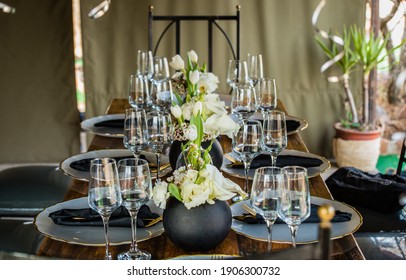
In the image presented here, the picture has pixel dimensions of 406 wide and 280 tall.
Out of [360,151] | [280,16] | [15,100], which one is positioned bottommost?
[360,151]

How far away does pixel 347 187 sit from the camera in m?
2.69

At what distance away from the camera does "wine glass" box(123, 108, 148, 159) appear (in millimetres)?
2104

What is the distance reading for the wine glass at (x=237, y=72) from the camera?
305 centimetres

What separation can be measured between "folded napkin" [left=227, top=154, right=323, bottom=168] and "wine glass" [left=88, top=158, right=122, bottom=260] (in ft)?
2.45

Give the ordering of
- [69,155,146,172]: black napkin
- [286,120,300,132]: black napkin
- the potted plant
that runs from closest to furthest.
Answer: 1. [69,155,146,172]: black napkin
2. [286,120,300,132]: black napkin
3. the potted plant

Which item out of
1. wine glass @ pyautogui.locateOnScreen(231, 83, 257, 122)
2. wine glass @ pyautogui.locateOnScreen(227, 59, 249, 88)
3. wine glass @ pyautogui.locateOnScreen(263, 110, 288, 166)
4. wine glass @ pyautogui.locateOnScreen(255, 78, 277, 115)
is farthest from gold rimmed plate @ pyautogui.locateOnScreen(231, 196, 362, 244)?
wine glass @ pyautogui.locateOnScreen(227, 59, 249, 88)

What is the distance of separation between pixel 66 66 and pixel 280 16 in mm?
1333

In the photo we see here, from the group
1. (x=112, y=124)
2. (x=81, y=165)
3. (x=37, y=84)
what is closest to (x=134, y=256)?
(x=81, y=165)

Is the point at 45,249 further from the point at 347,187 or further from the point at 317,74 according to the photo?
the point at 317,74

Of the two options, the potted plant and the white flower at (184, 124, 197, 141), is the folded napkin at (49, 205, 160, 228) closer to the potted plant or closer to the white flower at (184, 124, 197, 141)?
the white flower at (184, 124, 197, 141)

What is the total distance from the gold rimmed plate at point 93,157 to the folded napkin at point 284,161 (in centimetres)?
21

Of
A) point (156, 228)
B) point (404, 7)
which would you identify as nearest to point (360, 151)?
point (404, 7)

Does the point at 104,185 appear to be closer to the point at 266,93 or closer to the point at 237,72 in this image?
the point at 266,93

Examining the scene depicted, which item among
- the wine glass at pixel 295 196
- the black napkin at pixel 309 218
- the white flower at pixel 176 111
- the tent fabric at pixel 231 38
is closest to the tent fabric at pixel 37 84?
the tent fabric at pixel 231 38
